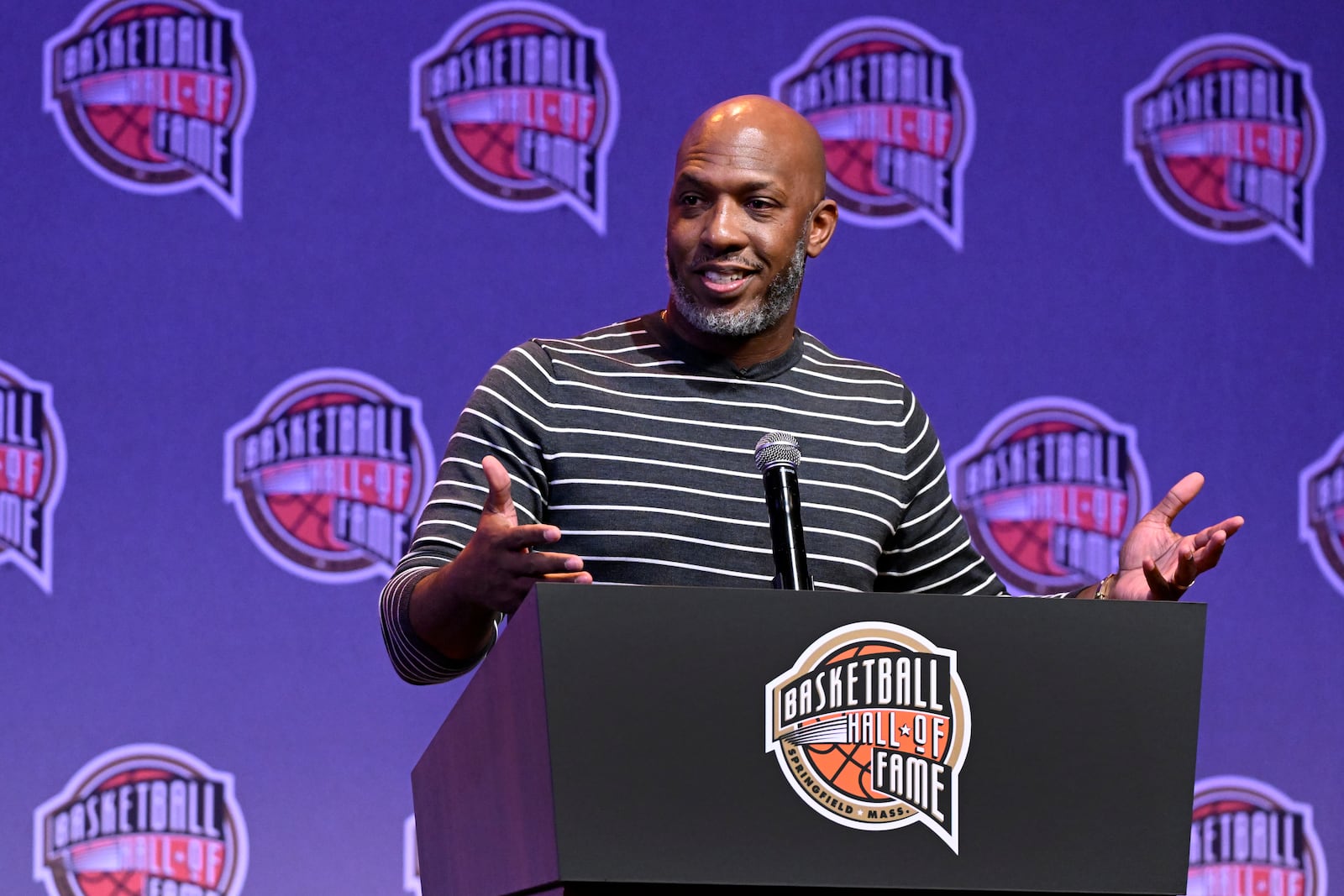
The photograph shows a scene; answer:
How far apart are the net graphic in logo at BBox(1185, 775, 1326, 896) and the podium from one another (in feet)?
5.83

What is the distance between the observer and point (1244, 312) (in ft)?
8.77

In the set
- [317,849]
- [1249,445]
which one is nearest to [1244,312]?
[1249,445]

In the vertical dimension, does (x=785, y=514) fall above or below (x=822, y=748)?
above

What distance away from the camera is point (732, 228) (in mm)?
1513

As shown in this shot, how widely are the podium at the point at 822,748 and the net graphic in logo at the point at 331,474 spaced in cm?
158

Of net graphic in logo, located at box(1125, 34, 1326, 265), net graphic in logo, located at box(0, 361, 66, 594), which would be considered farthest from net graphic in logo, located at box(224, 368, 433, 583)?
net graphic in logo, located at box(1125, 34, 1326, 265)

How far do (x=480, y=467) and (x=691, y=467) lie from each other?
0.64 feet

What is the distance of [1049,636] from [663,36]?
1.89m

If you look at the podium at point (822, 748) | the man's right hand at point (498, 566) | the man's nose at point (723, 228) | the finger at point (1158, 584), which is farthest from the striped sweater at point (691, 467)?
the podium at point (822, 748)

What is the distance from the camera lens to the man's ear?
160cm

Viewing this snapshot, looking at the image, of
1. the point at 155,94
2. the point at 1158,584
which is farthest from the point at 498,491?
the point at 155,94

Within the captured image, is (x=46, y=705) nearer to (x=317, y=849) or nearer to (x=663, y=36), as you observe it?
(x=317, y=849)

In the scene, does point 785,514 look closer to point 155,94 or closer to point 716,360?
point 716,360

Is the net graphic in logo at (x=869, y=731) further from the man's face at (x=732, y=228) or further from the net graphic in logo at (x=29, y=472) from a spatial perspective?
the net graphic in logo at (x=29, y=472)
